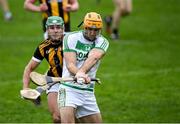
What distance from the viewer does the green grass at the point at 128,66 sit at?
1273cm

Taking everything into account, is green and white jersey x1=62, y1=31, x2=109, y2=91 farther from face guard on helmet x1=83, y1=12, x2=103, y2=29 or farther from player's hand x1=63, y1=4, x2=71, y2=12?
player's hand x1=63, y1=4, x2=71, y2=12

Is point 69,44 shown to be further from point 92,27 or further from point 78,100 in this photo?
point 78,100

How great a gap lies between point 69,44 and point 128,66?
7253mm

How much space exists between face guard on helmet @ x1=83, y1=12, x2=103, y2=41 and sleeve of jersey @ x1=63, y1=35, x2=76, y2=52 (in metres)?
0.21

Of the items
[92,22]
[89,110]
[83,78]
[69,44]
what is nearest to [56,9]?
[69,44]

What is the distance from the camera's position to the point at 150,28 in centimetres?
2184

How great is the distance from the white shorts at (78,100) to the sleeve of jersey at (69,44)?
0.51 meters

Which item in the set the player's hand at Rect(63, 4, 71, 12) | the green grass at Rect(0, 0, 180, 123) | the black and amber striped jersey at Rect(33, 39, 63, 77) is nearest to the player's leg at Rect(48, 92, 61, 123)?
the black and amber striped jersey at Rect(33, 39, 63, 77)

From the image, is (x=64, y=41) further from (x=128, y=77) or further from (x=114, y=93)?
(x=128, y=77)

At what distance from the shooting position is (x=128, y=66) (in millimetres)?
16719

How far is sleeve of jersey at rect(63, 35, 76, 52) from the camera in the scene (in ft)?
31.3

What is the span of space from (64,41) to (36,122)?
2827mm

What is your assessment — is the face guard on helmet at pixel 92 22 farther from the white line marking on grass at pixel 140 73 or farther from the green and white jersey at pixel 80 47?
the white line marking on grass at pixel 140 73

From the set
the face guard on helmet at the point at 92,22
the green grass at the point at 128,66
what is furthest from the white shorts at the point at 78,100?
the green grass at the point at 128,66
